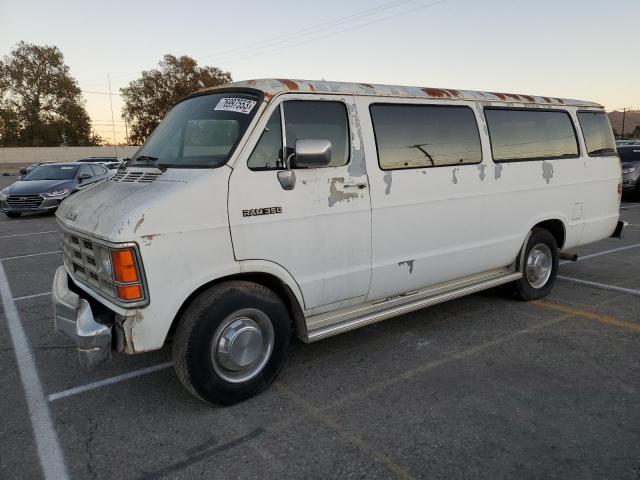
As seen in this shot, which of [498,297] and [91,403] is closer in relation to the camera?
[91,403]

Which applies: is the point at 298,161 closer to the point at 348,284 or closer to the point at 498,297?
the point at 348,284

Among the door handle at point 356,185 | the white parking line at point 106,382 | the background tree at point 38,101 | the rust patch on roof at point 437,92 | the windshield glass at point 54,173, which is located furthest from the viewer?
the background tree at point 38,101

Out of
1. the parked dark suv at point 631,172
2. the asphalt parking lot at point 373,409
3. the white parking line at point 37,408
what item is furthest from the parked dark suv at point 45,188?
the parked dark suv at point 631,172

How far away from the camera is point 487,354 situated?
4.13 meters

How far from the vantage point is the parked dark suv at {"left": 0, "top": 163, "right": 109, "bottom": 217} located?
13.4 m

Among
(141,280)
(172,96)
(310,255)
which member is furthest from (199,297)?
(172,96)

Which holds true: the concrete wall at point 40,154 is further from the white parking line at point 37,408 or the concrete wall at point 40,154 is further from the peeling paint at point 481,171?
the peeling paint at point 481,171

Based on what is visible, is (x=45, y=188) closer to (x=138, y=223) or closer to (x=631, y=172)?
(x=138, y=223)

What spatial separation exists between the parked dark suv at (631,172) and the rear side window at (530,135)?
35.8ft

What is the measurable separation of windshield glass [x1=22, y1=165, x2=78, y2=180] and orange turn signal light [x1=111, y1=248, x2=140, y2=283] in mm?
13131

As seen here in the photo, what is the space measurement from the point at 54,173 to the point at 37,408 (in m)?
13.0

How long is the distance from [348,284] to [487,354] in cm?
137

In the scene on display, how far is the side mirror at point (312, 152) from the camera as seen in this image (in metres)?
3.26

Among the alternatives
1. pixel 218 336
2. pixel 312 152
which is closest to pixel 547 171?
pixel 312 152
